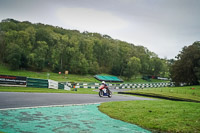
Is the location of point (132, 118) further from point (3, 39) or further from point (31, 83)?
point (3, 39)

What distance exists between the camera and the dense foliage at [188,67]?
41469mm

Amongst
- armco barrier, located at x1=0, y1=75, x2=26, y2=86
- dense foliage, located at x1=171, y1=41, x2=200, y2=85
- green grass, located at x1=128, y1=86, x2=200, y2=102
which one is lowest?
green grass, located at x1=128, y1=86, x2=200, y2=102

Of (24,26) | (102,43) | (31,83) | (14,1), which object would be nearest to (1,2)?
(14,1)

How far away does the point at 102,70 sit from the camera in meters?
90.9

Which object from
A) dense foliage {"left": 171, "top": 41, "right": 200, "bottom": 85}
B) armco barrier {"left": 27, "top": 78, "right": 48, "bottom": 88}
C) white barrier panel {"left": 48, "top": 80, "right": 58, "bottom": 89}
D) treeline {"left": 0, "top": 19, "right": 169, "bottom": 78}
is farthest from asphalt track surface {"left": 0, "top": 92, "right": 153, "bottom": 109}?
treeline {"left": 0, "top": 19, "right": 169, "bottom": 78}

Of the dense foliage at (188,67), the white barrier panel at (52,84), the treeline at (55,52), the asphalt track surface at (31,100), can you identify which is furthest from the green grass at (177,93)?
the treeline at (55,52)

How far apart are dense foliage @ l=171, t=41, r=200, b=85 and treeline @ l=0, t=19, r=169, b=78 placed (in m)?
36.5

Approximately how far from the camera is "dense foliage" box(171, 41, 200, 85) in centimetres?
4147

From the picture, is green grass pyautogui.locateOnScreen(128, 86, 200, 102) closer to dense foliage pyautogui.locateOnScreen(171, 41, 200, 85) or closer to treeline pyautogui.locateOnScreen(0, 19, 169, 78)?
dense foliage pyautogui.locateOnScreen(171, 41, 200, 85)

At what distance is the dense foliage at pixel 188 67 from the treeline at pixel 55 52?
1438 inches

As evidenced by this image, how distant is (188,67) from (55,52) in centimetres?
4853

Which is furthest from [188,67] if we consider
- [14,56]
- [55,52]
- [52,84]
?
[14,56]

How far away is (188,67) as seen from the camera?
4128 cm

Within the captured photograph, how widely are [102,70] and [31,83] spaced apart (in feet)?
231
